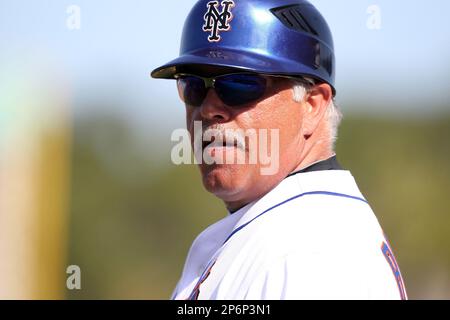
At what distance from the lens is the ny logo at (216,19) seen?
2307mm

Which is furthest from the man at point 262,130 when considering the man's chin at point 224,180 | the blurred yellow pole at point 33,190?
the blurred yellow pole at point 33,190

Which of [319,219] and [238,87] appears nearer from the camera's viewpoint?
[319,219]

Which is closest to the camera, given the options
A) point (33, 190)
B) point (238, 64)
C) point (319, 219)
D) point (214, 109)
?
point (319, 219)

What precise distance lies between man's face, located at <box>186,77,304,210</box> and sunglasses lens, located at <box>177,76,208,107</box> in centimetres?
12

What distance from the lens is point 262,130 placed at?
226 centimetres

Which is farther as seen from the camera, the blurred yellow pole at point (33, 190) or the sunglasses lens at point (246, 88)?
the blurred yellow pole at point (33, 190)

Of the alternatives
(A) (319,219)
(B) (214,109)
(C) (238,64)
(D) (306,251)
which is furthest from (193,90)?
(D) (306,251)

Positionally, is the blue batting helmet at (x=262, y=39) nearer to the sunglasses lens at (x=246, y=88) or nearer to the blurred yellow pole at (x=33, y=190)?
the sunglasses lens at (x=246, y=88)

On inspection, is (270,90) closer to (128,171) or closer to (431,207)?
(128,171)

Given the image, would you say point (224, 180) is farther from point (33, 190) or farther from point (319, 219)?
point (33, 190)

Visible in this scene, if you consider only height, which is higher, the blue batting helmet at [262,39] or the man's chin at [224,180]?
the blue batting helmet at [262,39]

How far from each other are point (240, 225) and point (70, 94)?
23.0 feet

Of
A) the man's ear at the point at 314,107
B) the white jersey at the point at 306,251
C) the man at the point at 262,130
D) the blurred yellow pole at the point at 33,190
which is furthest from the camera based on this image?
the blurred yellow pole at the point at 33,190

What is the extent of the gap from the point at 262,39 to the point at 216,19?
0.60 feet
